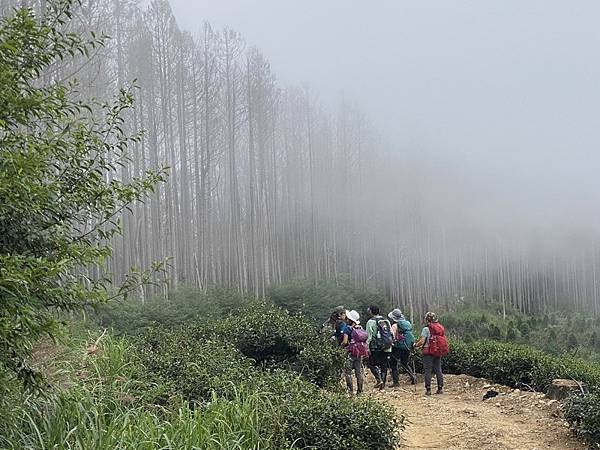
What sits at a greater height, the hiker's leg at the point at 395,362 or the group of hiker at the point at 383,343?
the group of hiker at the point at 383,343

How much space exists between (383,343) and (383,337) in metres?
0.09

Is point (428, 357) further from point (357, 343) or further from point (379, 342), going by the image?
point (357, 343)

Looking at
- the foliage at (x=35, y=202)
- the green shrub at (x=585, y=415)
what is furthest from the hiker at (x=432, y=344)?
the foliage at (x=35, y=202)

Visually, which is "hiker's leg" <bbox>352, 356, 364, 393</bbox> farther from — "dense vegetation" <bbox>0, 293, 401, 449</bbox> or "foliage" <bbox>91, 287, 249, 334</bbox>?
→ "foliage" <bbox>91, 287, 249, 334</bbox>

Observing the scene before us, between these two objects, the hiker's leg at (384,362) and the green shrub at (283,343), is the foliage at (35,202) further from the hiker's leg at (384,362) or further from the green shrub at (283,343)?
the hiker's leg at (384,362)

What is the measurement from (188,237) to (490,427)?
577 inches

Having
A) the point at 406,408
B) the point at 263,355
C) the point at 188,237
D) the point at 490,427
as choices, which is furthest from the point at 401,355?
the point at 188,237

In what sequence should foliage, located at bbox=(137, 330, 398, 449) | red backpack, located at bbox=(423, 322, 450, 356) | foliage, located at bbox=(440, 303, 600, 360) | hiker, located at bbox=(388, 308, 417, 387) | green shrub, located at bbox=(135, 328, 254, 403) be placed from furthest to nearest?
foliage, located at bbox=(440, 303, 600, 360) → hiker, located at bbox=(388, 308, 417, 387) → red backpack, located at bbox=(423, 322, 450, 356) → green shrub, located at bbox=(135, 328, 254, 403) → foliage, located at bbox=(137, 330, 398, 449)

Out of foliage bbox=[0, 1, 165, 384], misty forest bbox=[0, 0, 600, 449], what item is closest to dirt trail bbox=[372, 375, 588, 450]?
misty forest bbox=[0, 0, 600, 449]

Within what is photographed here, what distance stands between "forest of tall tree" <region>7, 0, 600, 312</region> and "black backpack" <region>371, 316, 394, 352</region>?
6669mm

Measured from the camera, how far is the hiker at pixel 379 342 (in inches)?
368

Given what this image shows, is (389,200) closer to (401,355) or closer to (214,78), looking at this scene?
(214,78)

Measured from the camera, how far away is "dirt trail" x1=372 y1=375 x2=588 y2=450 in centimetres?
595

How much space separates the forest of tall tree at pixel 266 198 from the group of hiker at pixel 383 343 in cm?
630
